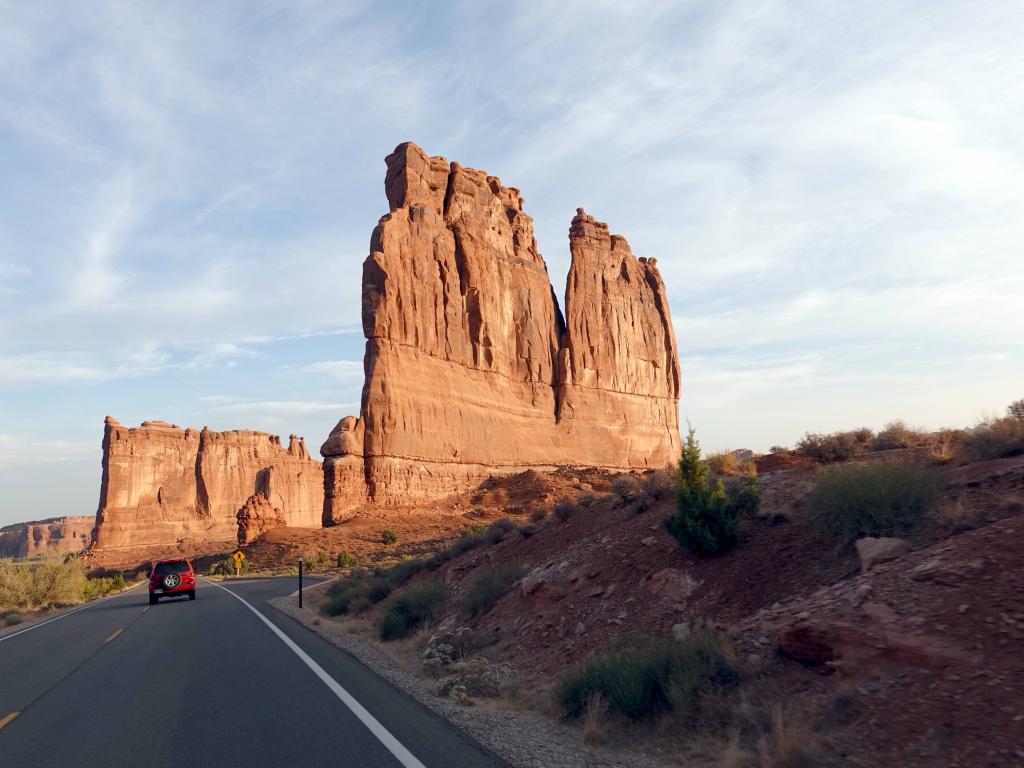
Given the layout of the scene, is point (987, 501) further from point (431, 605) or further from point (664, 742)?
point (431, 605)

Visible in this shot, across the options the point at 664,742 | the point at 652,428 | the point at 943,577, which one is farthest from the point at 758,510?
the point at 652,428

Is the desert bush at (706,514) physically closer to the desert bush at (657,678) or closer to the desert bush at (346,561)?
the desert bush at (657,678)

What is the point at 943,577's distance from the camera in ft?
21.8

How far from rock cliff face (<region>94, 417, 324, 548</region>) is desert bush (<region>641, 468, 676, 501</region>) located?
282 feet

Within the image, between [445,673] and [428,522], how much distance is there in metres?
45.8

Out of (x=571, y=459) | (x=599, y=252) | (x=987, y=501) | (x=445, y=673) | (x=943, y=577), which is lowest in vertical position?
(x=445, y=673)

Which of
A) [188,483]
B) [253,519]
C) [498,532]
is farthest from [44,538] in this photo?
[498,532]

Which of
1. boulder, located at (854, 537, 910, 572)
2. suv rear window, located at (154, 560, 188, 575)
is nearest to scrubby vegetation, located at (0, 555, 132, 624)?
suv rear window, located at (154, 560, 188, 575)

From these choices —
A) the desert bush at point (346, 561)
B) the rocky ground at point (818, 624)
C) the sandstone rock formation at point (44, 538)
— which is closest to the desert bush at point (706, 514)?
the rocky ground at point (818, 624)

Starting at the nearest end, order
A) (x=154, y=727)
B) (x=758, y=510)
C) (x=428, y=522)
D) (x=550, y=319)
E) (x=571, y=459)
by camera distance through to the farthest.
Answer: (x=154, y=727) → (x=758, y=510) → (x=428, y=522) → (x=571, y=459) → (x=550, y=319)

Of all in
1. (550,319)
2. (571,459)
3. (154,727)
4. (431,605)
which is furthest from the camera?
(550,319)

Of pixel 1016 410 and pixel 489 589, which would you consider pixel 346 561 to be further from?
pixel 1016 410

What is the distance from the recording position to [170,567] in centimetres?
2967

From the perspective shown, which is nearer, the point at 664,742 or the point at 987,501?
the point at 664,742
